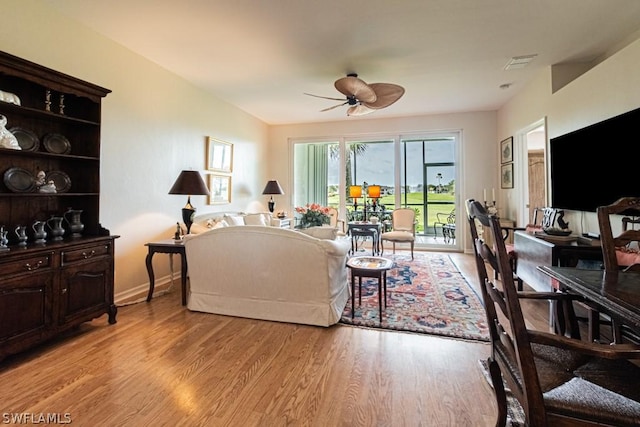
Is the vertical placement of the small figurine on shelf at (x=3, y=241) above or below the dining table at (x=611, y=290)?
above

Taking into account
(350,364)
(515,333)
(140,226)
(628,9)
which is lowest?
(350,364)

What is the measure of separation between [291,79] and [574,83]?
3.32 m

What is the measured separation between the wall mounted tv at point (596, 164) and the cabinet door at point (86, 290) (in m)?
4.50

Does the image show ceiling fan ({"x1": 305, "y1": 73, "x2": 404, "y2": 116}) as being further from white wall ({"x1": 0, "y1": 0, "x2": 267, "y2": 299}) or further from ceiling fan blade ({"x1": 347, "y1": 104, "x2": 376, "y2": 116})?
A: white wall ({"x1": 0, "y1": 0, "x2": 267, "y2": 299})

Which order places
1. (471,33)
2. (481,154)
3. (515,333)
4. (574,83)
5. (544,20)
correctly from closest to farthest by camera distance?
(515,333) → (544,20) → (471,33) → (574,83) → (481,154)

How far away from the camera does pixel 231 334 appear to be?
2.48 metres

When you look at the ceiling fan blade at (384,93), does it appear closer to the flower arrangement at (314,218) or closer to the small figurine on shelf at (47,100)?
the flower arrangement at (314,218)

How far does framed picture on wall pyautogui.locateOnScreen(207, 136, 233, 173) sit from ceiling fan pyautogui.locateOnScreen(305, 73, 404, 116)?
2.32 meters

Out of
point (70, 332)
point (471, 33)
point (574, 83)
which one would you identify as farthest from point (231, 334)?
point (574, 83)

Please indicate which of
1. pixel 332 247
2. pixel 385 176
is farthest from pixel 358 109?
pixel 385 176

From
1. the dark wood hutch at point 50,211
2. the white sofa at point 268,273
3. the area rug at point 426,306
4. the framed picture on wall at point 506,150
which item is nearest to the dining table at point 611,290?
the area rug at point 426,306

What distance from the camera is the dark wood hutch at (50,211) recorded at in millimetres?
2029

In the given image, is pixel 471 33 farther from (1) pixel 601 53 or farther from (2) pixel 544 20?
(1) pixel 601 53
